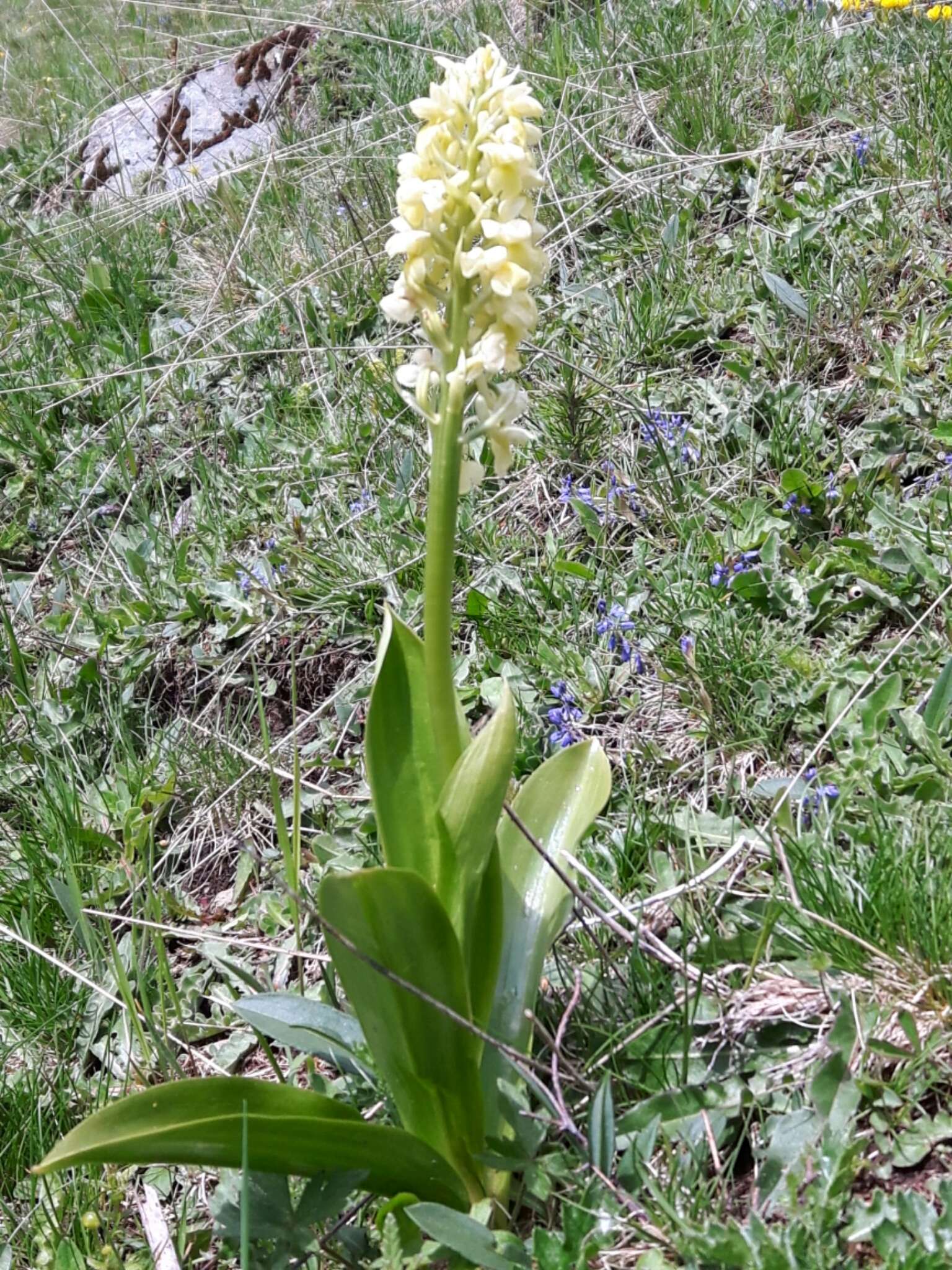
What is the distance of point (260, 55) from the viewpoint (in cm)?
536

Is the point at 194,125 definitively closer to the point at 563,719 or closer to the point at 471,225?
the point at 563,719

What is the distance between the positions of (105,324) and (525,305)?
3.16m

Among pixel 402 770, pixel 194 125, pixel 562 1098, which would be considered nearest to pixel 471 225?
pixel 402 770

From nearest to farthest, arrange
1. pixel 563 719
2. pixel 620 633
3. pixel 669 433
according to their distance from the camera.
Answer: pixel 563 719
pixel 620 633
pixel 669 433

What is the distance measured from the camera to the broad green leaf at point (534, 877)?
51.9 inches

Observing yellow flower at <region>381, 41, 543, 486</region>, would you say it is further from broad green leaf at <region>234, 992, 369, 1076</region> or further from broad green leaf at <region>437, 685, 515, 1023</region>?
broad green leaf at <region>234, 992, 369, 1076</region>

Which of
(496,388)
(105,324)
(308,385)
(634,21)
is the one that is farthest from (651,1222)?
(634,21)

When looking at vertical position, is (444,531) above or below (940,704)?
above

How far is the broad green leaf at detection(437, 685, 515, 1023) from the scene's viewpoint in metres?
1.15

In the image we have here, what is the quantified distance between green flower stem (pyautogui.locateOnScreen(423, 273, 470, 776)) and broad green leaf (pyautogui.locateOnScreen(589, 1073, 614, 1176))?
46cm

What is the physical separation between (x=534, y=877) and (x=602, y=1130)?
32 centimetres

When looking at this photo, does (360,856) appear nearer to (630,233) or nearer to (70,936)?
(70,936)

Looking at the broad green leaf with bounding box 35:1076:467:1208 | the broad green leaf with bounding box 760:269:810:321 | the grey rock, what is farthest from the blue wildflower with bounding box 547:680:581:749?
the grey rock

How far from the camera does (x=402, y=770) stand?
1.24 m
